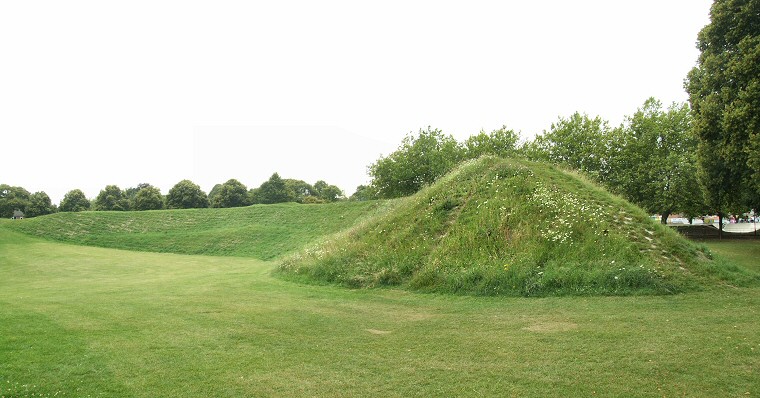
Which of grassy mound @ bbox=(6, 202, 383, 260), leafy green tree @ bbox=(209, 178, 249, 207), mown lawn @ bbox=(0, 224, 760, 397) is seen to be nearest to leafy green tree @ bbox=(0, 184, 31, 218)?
leafy green tree @ bbox=(209, 178, 249, 207)

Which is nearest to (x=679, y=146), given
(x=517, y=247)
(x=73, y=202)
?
(x=517, y=247)

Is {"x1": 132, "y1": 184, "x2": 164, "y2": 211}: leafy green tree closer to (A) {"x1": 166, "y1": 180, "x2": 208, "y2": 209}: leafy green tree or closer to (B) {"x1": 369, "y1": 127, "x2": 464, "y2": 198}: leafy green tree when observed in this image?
(A) {"x1": 166, "y1": 180, "x2": 208, "y2": 209}: leafy green tree

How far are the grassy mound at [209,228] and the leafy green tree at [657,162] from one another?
21.5 metres

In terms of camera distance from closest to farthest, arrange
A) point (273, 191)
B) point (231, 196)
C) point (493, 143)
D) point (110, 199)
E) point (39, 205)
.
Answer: point (493, 143)
point (39, 205)
point (110, 199)
point (231, 196)
point (273, 191)

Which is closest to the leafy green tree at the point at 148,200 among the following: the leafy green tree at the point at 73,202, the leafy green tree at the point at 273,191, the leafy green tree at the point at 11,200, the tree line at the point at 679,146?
the leafy green tree at the point at 73,202

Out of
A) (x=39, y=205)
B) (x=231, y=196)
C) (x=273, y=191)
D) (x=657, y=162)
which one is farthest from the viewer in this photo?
(x=273, y=191)

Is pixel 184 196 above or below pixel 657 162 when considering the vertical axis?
below

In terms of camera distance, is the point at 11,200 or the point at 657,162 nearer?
the point at 657,162

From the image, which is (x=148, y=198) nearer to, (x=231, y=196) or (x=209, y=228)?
(x=231, y=196)

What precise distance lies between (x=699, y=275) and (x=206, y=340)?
42.1 ft

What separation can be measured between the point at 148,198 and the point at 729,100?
77129 mm

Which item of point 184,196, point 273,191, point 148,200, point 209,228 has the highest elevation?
point 273,191

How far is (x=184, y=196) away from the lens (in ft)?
242

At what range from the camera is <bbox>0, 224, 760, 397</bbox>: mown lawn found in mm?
5602
